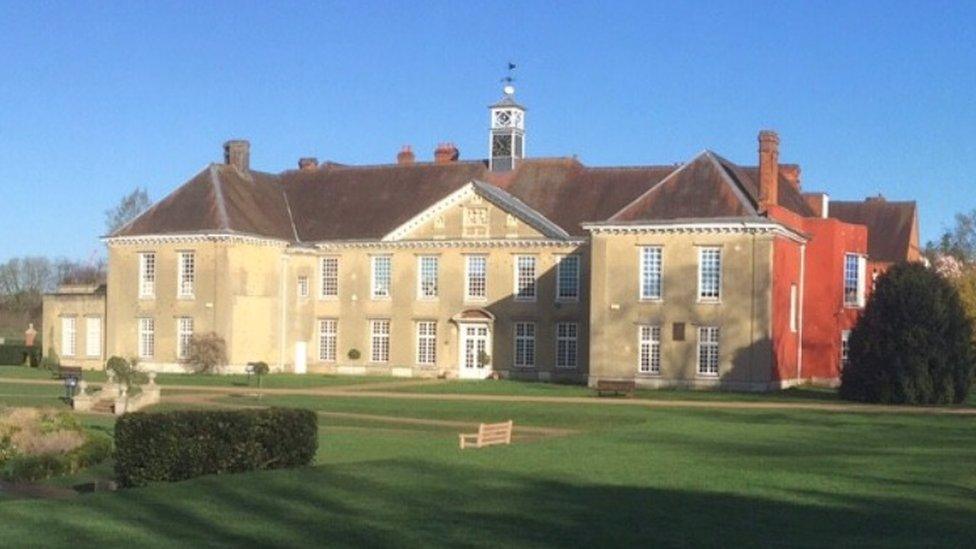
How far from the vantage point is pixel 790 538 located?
14.1 metres

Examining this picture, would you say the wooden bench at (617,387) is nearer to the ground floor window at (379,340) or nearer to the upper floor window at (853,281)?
the upper floor window at (853,281)

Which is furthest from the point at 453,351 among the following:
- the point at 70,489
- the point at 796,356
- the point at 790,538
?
the point at 790,538

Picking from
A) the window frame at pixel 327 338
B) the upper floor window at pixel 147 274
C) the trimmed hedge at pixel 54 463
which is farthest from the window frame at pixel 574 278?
the trimmed hedge at pixel 54 463

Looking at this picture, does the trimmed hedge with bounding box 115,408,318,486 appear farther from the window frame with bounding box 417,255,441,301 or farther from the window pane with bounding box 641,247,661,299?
the window frame with bounding box 417,255,441,301

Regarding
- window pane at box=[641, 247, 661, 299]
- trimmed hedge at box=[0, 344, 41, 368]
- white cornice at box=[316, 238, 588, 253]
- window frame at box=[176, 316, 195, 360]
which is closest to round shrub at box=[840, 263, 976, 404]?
window pane at box=[641, 247, 661, 299]

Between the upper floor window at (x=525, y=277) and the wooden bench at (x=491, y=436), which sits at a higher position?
the upper floor window at (x=525, y=277)

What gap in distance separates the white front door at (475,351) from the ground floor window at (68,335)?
753 inches

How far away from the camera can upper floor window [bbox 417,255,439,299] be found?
59031mm

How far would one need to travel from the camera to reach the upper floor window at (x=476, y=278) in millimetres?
58062

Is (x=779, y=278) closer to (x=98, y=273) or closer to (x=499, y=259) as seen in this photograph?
(x=499, y=259)

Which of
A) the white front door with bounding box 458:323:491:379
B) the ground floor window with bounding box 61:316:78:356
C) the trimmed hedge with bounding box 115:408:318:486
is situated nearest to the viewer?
the trimmed hedge with bounding box 115:408:318:486

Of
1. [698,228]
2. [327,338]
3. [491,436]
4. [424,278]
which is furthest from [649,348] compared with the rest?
[491,436]

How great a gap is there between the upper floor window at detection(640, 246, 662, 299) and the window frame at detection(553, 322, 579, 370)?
5.39 meters

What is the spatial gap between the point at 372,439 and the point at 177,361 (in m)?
32.5
